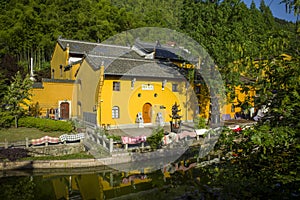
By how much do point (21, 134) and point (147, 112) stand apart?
848cm

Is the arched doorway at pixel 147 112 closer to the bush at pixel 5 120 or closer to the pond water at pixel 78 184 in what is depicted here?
the pond water at pixel 78 184

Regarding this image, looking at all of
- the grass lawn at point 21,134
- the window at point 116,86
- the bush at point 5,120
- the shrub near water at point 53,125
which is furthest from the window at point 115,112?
the bush at point 5,120

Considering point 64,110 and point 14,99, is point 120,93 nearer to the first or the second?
point 64,110

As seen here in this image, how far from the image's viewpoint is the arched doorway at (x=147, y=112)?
64.0 feet

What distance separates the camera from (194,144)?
45.8 ft

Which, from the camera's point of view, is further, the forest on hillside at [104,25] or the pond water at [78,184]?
the forest on hillside at [104,25]

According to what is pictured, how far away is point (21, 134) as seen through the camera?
15.1 m

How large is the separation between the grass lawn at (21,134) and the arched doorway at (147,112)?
246 inches

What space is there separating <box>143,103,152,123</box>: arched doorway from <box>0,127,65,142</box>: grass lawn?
20.5 ft

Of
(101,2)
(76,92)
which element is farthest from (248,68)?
(101,2)

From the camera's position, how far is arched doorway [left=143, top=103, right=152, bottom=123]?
19500 mm

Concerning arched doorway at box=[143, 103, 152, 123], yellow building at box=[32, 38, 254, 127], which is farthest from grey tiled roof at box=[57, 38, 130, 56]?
arched doorway at box=[143, 103, 152, 123]

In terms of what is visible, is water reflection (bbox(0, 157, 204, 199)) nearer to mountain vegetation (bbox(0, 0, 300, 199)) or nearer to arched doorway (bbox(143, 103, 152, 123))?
mountain vegetation (bbox(0, 0, 300, 199))

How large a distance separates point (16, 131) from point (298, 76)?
53.9 feet
